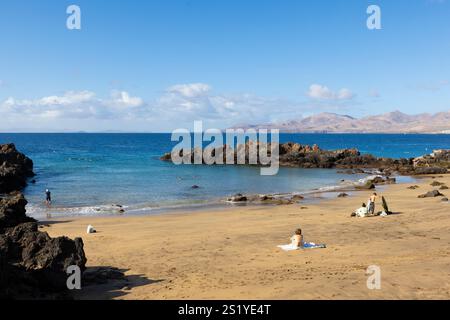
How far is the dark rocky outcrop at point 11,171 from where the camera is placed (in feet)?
159

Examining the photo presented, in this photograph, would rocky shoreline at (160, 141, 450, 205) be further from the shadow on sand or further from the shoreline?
the shadow on sand

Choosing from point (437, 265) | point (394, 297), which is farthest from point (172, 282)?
point (437, 265)

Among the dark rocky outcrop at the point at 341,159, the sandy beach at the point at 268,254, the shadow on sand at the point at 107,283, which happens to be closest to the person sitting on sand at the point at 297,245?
the sandy beach at the point at 268,254

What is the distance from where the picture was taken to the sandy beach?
1260cm

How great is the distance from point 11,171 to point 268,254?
1634 inches

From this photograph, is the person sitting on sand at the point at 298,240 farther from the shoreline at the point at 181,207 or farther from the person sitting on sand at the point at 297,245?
the shoreline at the point at 181,207

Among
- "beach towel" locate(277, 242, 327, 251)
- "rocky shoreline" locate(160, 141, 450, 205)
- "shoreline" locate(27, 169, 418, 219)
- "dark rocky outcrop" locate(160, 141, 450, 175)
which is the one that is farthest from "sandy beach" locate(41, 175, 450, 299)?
"dark rocky outcrop" locate(160, 141, 450, 175)

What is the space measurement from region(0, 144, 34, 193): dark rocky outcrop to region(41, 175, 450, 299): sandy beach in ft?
74.1

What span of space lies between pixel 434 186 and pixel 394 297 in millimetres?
35024

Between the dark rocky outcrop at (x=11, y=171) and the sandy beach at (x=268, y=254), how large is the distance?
2258cm

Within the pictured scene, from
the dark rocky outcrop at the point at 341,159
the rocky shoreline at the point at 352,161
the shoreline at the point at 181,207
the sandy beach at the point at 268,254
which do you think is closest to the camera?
the sandy beach at the point at 268,254

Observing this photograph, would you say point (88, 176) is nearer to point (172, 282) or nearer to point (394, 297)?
point (172, 282)

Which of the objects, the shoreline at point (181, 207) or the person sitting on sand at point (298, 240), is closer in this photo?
the person sitting on sand at point (298, 240)

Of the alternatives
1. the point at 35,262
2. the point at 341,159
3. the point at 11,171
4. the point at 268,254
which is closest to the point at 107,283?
the point at 35,262
